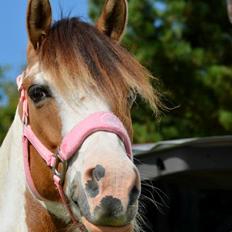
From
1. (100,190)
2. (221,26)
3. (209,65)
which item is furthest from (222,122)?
(100,190)

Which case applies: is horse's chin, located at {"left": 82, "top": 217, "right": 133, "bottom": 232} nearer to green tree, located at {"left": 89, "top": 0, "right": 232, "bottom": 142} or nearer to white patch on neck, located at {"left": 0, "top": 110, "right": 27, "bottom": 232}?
white patch on neck, located at {"left": 0, "top": 110, "right": 27, "bottom": 232}

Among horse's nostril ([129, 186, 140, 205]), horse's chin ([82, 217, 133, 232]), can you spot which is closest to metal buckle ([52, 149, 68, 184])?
horse's chin ([82, 217, 133, 232])

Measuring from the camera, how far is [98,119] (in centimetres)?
268

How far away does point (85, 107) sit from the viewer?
275 cm

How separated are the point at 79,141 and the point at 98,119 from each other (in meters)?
0.12

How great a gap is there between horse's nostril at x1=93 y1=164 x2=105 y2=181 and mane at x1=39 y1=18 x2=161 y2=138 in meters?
0.37

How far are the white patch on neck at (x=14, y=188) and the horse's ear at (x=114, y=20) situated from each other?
0.60 meters

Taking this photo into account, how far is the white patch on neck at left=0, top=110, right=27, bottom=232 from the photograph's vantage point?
3.05 m

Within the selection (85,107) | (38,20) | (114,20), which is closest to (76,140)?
(85,107)

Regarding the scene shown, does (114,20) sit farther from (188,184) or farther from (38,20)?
(188,184)

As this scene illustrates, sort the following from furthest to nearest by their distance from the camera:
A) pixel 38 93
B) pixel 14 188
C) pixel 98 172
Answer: pixel 14 188 < pixel 38 93 < pixel 98 172

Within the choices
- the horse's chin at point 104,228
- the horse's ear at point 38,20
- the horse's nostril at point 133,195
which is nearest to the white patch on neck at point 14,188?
the horse's ear at point 38,20

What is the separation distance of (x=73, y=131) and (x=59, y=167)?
177 mm

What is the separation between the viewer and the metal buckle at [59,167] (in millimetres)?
2715
